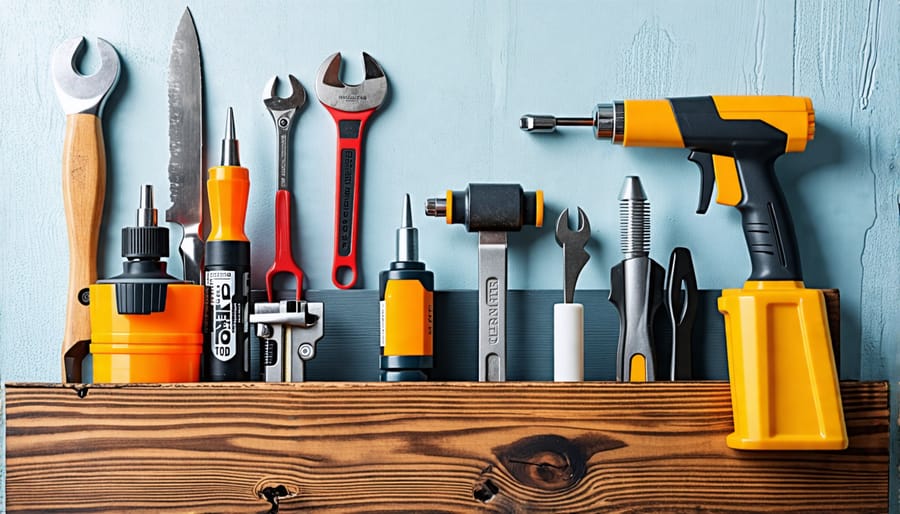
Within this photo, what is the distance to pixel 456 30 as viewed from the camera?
0.99m

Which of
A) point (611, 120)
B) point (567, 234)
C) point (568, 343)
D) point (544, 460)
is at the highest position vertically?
point (611, 120)

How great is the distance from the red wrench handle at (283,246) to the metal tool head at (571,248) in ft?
0.87

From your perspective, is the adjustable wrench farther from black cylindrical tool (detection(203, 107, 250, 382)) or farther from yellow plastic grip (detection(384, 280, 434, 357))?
yellow plastic grip (detection(384, 280, 434, 357))

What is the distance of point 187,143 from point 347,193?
0.56ft

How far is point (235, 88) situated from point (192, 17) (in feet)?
0.28

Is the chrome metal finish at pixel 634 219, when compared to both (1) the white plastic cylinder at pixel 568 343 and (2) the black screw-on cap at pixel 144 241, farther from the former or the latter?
(2) the black screw-on cap at pixel 144 241

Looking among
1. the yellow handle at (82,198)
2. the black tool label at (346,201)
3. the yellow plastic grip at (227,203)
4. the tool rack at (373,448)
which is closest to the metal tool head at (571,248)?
the tool rack at (373,448)

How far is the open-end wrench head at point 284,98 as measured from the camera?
97cm

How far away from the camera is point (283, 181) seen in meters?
0.97

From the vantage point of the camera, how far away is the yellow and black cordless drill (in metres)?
0.86

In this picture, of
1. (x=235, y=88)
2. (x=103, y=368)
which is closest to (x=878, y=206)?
(x=235, y=88)

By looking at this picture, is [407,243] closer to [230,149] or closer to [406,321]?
[406,321]

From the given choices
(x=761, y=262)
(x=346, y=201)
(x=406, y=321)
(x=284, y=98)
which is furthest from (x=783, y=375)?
(x=284, y=98)

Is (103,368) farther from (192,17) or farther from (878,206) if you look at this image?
(878,206)
